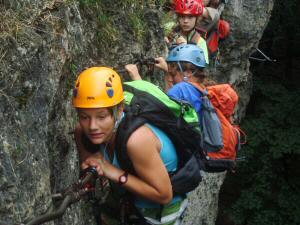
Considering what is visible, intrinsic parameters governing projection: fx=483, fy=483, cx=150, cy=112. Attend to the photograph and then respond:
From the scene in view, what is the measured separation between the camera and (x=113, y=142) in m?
3.42

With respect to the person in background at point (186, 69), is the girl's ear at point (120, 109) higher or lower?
higher

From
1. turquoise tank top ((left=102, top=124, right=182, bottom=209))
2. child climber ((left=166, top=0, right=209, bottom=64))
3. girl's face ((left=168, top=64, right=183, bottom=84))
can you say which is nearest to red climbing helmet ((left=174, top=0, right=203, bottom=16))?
child climber ((left=166, top=0, right=209, bottom=64))

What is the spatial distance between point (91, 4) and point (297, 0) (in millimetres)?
13525

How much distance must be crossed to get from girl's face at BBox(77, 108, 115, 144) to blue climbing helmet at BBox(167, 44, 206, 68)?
7.52 feet

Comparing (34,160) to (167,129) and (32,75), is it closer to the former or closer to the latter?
(32,75)

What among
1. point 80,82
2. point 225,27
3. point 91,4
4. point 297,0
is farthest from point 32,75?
point 297,0

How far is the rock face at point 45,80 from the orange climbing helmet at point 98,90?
295 millimetres

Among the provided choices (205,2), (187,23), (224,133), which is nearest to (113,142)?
(224,133)

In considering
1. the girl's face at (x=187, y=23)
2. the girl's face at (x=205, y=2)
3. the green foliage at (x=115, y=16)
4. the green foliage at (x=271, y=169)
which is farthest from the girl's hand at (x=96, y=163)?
the green foliage at (x=271, y=169)

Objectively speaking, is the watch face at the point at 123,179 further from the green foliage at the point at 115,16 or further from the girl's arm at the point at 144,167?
the green foliage at the point at 115,16

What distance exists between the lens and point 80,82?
133 inches

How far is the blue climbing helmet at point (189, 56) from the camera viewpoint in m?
5.41

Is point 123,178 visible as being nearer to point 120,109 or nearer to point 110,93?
point 120,109

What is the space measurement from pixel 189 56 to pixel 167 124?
84.4 inches
